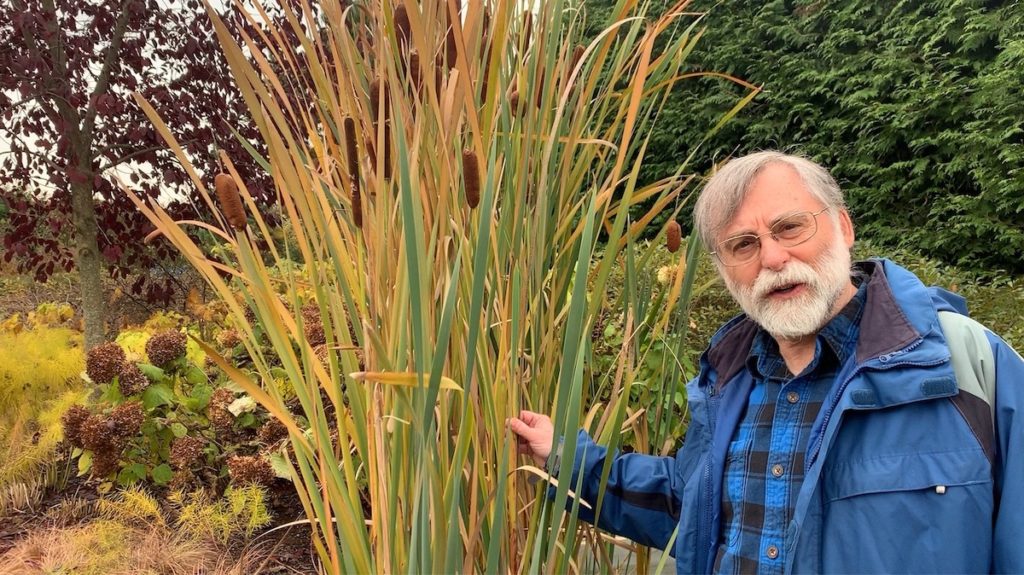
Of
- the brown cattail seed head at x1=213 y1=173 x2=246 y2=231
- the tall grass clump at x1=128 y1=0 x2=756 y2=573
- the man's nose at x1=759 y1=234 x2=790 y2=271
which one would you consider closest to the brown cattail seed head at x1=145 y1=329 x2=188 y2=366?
the tall grass clump at x1=128 y1=0 x2=756 y2=573

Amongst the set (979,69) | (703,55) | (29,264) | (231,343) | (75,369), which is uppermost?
(703,55)

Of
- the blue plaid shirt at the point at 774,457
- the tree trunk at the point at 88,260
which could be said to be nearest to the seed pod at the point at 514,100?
the blue plaid shirt at the point at 774,457

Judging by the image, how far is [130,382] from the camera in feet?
6.88

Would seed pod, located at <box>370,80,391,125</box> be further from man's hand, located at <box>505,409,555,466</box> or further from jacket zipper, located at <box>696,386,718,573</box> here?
jacket zipper, located at <box>696,386,718,573</box>

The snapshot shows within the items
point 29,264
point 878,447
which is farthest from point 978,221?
point 29,264

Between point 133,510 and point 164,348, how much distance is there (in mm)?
532

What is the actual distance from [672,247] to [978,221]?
12.5 feet

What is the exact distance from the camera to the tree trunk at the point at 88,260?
354 centimetres

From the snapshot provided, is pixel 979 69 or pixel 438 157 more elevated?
pixel 979 69

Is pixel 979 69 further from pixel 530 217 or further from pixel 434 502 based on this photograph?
pixel 434 502

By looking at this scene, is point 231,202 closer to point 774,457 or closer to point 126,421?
point 774,457

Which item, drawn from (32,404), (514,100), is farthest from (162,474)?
(514,100)

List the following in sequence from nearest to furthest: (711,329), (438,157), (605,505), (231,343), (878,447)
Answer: (438,157) → (878,447) → (605,505) → (231,343) → (711,329)

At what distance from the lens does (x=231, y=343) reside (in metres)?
2.40
